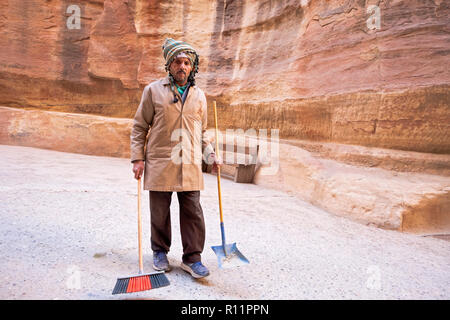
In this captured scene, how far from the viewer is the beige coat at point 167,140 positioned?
2.04 metres

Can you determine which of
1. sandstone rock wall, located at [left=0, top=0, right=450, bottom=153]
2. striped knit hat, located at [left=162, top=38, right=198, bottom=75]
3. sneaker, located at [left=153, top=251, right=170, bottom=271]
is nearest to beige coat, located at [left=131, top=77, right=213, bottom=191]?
striped knit hat, located at [left=162, top=38, right=198, bottom=75]

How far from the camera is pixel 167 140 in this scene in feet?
6.77

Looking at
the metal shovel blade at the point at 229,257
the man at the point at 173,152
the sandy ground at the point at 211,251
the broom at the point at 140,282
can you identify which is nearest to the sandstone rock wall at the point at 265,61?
the sandy ground at the point at 211,251

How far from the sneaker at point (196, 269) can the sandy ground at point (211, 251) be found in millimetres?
44

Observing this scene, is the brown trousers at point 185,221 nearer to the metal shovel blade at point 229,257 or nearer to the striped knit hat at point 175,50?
the metal shovel blade at point 229,257

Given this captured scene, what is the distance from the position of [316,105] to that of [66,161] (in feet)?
15.1

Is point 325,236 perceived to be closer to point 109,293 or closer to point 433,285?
point 433,285

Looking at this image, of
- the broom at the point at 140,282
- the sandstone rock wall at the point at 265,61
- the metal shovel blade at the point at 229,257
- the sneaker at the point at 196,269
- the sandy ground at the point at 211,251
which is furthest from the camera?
the sandstone rock wall at the point at 265,61

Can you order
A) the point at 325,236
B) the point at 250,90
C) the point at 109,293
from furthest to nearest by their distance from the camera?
the point at 250,90
the point at 325,236
the point at 109,293

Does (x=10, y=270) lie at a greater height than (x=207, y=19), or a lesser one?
lesser

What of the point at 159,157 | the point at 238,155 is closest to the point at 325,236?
the point at 159,157

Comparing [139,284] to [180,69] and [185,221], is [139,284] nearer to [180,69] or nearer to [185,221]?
[185,221]

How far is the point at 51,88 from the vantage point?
8805 mm

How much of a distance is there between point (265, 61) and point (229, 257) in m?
5.50
